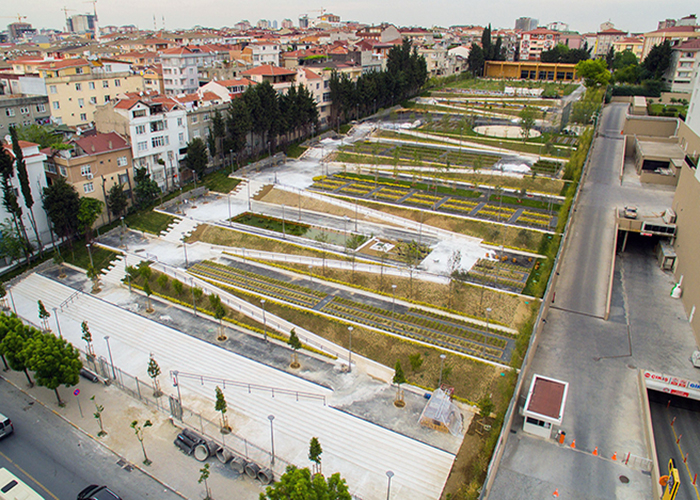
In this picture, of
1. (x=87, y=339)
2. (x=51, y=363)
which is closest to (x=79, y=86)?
(x=87, y=339)

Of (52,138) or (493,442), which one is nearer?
(493,442)

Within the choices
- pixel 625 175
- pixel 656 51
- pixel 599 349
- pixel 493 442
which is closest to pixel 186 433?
pixel 493 442

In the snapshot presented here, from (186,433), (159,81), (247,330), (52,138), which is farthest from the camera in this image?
(159,81)

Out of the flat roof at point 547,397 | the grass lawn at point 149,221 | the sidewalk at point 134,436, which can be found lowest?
the sidewalk at point 134,436

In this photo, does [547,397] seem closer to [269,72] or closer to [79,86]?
[269,72]

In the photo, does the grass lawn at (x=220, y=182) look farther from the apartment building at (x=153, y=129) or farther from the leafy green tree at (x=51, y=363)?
the leafy green tree at (x=51, y=363)

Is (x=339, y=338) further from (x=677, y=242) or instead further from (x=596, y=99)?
(x=596, y=99)

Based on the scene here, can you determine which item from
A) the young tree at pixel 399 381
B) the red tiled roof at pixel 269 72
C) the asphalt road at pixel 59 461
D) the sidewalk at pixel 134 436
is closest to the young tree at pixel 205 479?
the sidewalk at pixel 134 436
